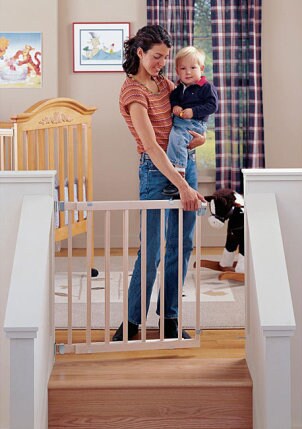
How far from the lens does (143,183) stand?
9.98 ft

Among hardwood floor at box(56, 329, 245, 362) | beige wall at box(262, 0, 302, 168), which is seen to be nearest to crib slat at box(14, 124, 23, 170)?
hardwood floor at box(56, 329, 245, 362)

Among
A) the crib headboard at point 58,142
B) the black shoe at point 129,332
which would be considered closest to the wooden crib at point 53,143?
the crib headboard at point 58,142

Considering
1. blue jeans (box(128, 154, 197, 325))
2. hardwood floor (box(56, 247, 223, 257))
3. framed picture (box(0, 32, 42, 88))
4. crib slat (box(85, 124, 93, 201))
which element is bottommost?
hardwood floor (box(56, 247, 223, 257))

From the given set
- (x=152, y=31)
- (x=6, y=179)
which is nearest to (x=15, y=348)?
(x=6, y=179)

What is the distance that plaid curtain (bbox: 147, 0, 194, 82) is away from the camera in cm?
562

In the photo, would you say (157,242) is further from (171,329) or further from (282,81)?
(282,81)

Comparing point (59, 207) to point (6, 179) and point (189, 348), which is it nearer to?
point (6, 179)

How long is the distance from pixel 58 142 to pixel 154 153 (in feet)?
5.66

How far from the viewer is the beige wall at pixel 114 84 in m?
5.57

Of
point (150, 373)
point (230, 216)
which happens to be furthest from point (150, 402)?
point (230, 216)

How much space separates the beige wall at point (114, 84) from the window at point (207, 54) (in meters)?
0.37

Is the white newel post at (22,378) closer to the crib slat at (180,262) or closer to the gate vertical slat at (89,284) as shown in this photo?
the gate vertical slat at (89,284)

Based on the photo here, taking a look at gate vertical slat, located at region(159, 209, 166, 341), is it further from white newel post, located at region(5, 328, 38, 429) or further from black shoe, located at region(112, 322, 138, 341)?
white newel post, located at region(5, 328, 38, 429)

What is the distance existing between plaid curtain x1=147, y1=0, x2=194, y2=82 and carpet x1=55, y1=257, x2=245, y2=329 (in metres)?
1.64
